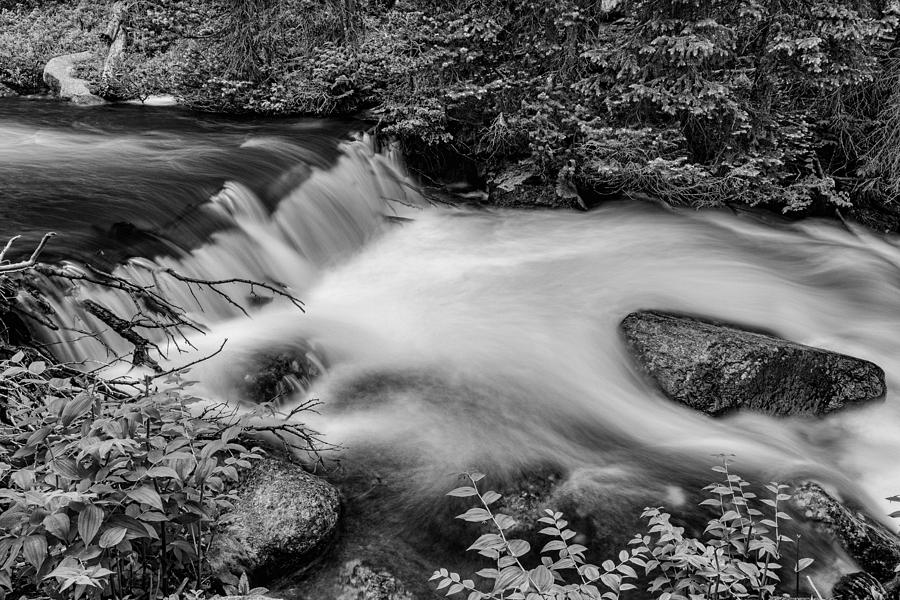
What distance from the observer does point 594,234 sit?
327 inches

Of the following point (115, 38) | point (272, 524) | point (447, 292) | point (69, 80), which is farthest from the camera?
point (115, 38)

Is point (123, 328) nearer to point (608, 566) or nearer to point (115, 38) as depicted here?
point (608, 566)

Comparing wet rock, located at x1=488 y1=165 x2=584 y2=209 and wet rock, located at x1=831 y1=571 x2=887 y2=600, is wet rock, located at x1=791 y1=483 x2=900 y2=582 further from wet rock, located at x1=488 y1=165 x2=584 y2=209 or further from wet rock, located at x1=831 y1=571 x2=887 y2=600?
wet rock, located at x1=488 y1=165 x2=584 y2=209

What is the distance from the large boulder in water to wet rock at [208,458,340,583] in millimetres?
3150

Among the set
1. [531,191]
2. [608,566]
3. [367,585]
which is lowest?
[367,585]

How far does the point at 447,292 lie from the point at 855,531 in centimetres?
450

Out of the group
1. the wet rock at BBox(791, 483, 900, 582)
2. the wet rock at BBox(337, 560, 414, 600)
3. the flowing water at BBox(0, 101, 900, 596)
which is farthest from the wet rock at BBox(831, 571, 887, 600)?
the wet rock at BBox(337, 560, 414, 600)

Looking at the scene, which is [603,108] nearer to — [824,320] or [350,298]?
[824,320]

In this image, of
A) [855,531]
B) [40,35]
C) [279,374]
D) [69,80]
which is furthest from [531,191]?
[40,35]

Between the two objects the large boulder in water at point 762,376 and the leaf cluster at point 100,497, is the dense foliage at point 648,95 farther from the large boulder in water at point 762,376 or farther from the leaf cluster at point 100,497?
the leaf cluster at point 100,497

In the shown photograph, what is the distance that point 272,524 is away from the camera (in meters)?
3.32

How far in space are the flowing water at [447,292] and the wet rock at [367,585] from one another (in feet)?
1.60

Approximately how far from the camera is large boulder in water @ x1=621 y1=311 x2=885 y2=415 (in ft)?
16.5

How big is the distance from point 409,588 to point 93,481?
6.32ft
